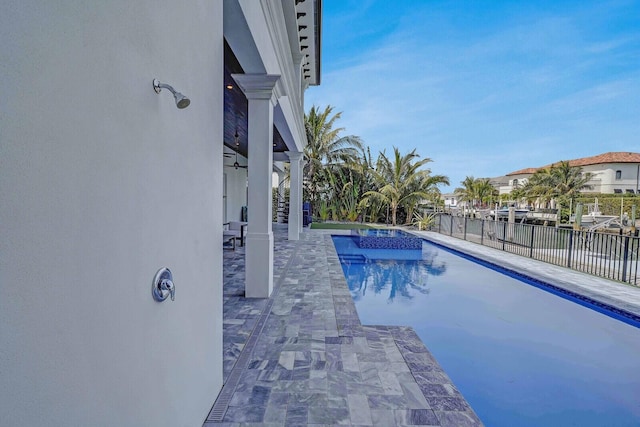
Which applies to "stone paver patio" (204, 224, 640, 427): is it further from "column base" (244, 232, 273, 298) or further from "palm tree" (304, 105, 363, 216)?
"palm tree" (304, 105, 363, 216)

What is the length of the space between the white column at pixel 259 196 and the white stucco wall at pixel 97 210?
2596mm

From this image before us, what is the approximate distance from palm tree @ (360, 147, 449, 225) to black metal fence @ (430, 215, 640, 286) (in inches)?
205

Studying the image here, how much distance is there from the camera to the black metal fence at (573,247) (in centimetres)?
663

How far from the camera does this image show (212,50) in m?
2.20

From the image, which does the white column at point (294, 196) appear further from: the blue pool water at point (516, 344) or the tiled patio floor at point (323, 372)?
the tiled patio floor at point (323, 372)

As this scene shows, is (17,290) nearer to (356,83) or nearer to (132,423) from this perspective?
(132,423)

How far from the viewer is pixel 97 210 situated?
1116 mm

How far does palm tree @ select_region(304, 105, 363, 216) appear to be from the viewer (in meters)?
15.6

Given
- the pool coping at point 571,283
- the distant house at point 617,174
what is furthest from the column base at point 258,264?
the distant house at point 617,174

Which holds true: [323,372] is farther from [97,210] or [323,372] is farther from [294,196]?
[294,196]

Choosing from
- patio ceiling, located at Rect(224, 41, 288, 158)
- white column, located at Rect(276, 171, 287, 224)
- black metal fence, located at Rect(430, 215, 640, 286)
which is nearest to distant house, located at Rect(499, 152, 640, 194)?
black metal fence, located at Rect(430, 215, 640, 286)

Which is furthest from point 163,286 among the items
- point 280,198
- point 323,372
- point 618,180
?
point 618,180

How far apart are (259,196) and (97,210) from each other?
Result: 3.54m

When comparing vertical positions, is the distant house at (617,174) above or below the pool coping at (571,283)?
above
